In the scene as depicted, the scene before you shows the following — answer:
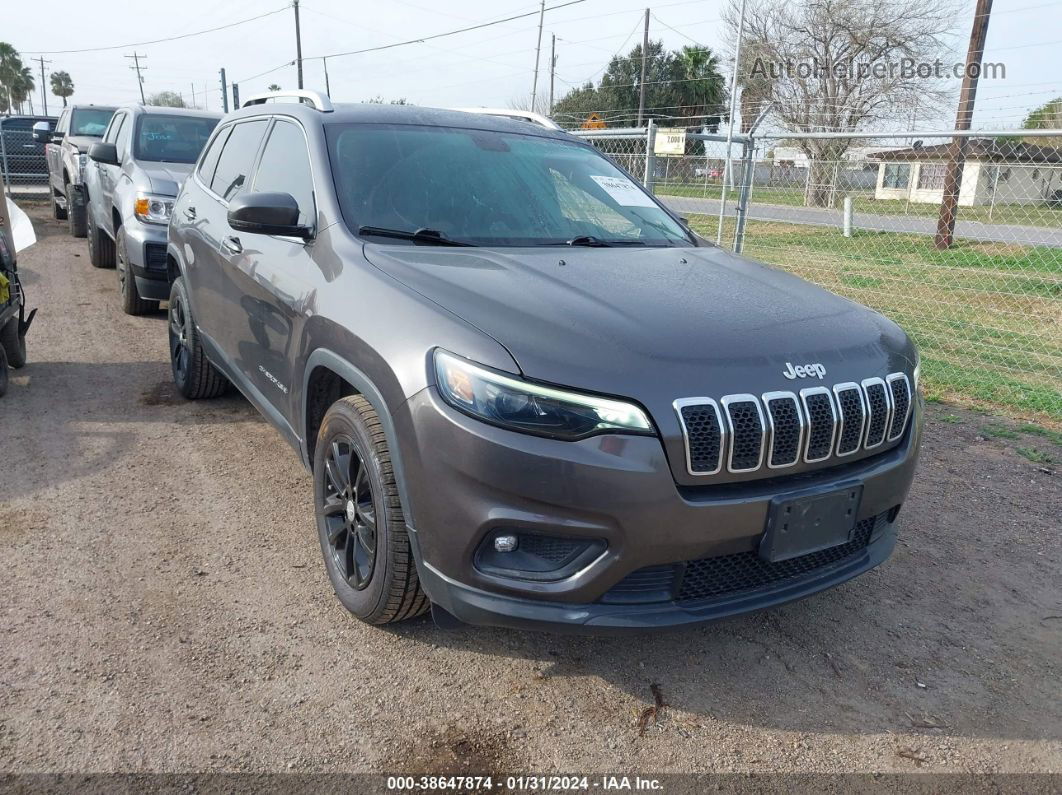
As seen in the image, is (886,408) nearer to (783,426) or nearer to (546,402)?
(783,426)

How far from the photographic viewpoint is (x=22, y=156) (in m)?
18.0

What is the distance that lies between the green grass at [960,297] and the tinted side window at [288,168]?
488cm

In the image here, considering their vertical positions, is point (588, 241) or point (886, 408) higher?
point (588, 241)

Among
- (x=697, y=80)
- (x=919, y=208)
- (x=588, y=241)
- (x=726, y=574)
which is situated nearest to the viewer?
(x=726, y=574)

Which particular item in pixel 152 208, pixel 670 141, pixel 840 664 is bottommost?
pixel 840 664

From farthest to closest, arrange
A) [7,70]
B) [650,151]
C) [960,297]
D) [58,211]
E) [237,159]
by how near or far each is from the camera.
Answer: [7,70] < [58,211] < [960,297] < [650,151] < [237,159]

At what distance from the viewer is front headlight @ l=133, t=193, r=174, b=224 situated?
6734 mm

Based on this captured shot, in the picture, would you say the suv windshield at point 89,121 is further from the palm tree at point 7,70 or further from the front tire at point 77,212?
the palm tree at point 7,70

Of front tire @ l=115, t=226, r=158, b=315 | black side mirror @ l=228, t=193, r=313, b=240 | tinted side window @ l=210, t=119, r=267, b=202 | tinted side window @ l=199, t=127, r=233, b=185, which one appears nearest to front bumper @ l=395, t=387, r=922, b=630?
black side mirror @ l=228, t=193, r=313, b=240

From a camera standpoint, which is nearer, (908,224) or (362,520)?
(362,520)

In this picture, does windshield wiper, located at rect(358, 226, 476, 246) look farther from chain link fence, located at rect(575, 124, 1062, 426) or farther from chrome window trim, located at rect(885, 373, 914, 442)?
chain link fence, located at rect(575, 124, 1062, 426)

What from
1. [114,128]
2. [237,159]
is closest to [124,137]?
[114,128]

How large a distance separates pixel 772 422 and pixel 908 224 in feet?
26.6

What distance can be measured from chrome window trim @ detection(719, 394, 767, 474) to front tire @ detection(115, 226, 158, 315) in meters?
6.05
